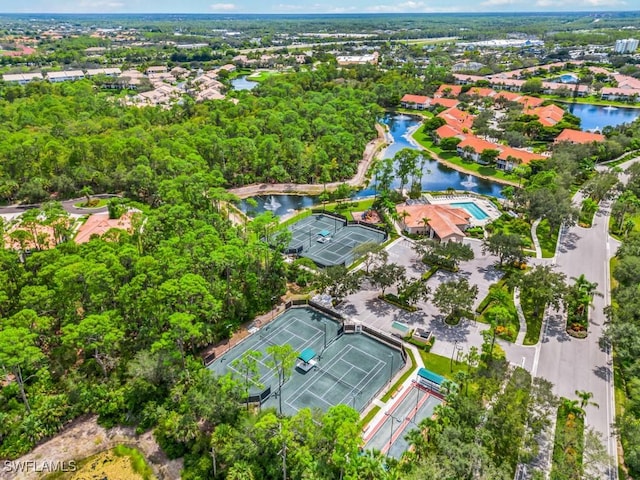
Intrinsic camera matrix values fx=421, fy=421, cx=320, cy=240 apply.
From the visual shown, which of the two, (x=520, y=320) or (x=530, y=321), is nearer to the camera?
(x=530, y=321)

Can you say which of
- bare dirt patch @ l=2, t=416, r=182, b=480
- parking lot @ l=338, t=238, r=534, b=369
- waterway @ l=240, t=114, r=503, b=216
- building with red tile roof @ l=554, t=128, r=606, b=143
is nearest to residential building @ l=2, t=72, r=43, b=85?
waterway @ l=240, t=114, r=503, b=216

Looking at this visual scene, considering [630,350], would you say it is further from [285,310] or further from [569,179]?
[569,179]

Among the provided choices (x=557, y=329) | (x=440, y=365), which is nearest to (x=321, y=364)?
(x=440, y=365)

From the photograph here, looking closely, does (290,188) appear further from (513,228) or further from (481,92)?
(481,92)

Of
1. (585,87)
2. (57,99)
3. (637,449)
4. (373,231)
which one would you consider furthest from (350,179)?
(585,87)

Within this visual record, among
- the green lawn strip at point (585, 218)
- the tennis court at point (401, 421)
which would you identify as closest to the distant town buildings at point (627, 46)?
the green lawn strip at point (585, 218)

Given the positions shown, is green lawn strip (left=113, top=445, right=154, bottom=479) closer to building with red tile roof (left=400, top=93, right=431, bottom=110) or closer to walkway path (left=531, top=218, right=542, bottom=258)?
walkway path (left=531, top=218, right=542, bottom=258)
